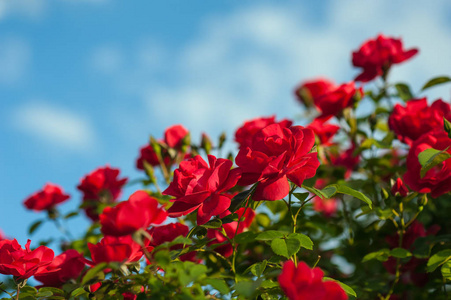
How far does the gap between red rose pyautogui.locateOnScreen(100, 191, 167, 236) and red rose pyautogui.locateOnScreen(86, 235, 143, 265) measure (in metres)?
0.06

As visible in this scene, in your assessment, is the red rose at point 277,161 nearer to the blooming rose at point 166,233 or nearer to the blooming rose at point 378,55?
the blooming rose at point 166,233

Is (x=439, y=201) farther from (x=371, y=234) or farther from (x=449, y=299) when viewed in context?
(x=449, y=299)

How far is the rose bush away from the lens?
1.15 metres

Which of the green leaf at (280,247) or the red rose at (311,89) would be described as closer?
the green leaf at (280,247)

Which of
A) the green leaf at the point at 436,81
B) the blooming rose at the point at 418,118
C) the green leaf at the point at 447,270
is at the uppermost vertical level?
the green leaf at the point at 436,81

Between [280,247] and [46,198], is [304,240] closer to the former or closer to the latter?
[280,247]

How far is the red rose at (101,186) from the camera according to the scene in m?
2.82

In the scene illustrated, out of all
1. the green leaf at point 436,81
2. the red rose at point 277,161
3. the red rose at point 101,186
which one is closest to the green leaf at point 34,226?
the red rose at point 101,186

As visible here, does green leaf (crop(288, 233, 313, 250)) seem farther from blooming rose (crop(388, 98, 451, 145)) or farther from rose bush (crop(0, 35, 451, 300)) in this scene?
blooming rose (crop(388, 98, 451, 145))

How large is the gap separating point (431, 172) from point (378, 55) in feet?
4.20

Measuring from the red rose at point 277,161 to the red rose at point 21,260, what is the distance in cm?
63

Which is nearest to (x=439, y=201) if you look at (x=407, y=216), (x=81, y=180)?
(x=407, y=216)

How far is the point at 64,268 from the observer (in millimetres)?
1545

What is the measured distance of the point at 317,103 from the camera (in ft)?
7.61
